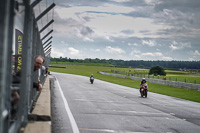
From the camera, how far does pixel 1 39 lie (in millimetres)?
1947

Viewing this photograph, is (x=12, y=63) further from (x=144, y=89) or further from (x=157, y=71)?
(x=157, y=71)

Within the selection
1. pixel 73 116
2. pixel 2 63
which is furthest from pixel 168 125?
pixel 2 63

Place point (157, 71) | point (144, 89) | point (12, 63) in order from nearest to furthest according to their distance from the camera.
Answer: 1. point (12, 63)
2. point (144, 89)
3. point (157, 71)

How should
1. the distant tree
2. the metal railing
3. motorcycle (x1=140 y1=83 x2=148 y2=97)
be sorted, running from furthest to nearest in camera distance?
1. the distant tree
2. motorcycle (x1=140 y1=83 x2=148 y2=97)
3. the metal railing

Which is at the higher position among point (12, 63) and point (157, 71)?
point (12, 63)

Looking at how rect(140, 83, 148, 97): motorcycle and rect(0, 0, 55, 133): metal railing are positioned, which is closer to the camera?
rect(0, 0, 55, 133): metal railing

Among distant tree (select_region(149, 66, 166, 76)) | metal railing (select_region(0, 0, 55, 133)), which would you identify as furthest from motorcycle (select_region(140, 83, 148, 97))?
distant tree (select_region(149, 66, 166, 76))

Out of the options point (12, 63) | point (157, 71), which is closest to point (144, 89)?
point (12, 63)

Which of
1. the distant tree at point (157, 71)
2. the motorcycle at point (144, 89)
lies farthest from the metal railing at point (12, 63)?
the distant tree at point (157, 71)

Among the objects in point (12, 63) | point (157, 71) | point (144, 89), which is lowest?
point (144, 89)

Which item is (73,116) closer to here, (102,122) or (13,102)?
(102,122)

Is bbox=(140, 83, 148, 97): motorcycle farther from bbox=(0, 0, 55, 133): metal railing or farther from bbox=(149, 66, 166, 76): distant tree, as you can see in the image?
bbox=(149, 66, 166, 76): distant tree

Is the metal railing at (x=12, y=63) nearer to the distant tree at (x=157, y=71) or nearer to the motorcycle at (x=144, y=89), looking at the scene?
the motorcycle at (x=144, y=89)

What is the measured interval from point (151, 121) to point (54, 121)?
10.7 ft
